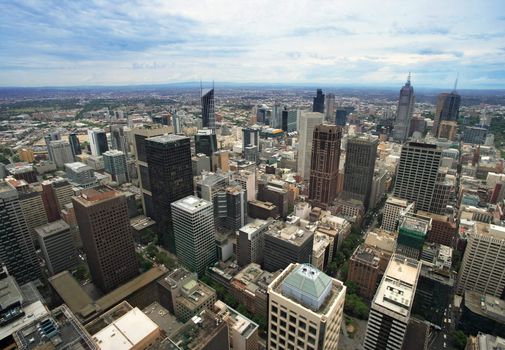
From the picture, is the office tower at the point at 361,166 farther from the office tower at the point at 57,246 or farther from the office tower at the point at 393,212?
the office tower at the point at 57,246

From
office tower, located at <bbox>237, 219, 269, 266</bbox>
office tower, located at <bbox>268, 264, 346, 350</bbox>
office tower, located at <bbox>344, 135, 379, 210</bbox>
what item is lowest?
office tower, located at <bbox>237, 219, 269, 266</bbox>

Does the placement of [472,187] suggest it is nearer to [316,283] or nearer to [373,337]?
[373,337]

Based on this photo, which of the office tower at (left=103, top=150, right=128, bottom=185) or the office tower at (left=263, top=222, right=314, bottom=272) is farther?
the office tower at (left=103, top=150, right=128, bottom=185)

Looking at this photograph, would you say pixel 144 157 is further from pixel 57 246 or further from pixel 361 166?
pixel 361 166

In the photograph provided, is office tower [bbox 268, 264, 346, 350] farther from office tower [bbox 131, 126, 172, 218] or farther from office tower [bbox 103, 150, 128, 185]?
office tower [bbox 103, 150, 128, 185]

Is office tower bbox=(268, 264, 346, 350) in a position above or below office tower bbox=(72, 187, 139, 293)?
above

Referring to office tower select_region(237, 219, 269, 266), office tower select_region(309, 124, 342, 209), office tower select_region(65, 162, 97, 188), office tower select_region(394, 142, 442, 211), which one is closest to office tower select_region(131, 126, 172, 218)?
office tower select_region(65, 162, 97, 188)

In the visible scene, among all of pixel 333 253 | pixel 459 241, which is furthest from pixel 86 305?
pixel 459 241

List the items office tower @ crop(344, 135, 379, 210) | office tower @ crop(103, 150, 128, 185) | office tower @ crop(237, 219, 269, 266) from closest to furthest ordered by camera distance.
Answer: office tower @ crop(237, 219, 269, 266) → office tower @ crop(344, 135, 379, 210) → office tower @ crop(103, 150, 128, 185)
